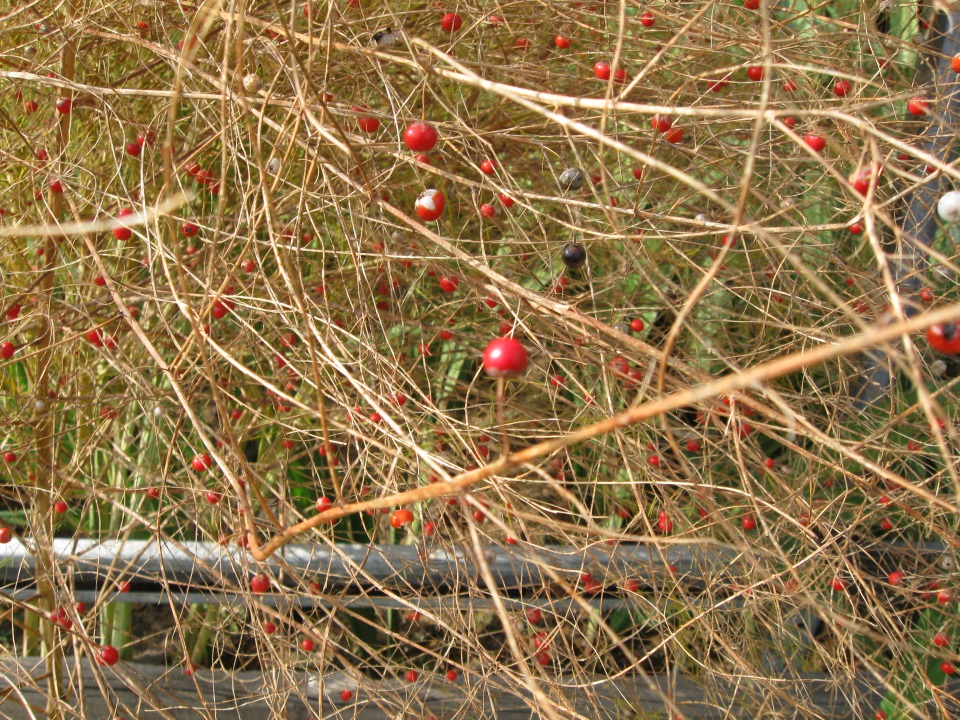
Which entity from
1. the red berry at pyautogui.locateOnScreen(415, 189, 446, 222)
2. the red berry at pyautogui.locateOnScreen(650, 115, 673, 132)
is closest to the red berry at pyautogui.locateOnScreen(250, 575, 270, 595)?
the red berry at pyautogui.locateOnScreen(415, 189, 446, 222)

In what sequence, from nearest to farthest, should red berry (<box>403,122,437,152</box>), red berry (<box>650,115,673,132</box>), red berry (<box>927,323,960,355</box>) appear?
red berry (<box>927,323,960,355</box>) → red berry (<box>403,122,437,152</box>) → red berry (<box>650,115,673,132</box>)

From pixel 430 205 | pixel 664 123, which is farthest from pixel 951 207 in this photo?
pixel 430 205

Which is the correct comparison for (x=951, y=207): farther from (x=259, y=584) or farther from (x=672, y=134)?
(x=259, y=584)

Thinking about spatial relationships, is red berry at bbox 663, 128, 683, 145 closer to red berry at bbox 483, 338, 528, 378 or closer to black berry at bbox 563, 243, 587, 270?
black berry at bbox 563, 243, 587, 270

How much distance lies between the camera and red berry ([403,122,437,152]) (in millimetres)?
638

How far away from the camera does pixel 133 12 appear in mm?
961

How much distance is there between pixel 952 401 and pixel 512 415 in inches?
26.0

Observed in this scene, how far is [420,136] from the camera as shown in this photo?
0.64 m

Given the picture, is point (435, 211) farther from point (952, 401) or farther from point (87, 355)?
point (952, 401)

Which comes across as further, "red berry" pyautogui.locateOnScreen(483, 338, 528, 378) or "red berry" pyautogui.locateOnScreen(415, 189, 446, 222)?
"red berry" pyautogui.locateOnScreen(415, 189, 446, 222)

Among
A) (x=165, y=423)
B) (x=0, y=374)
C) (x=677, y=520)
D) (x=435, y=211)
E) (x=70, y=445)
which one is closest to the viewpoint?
(x=435, y=211)

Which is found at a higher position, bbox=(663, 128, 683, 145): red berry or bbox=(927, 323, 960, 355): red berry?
bbox=(927, 323, 960, 355): red berry

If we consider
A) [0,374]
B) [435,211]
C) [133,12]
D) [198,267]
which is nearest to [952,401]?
[435,211]

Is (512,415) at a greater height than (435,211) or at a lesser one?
lesser
